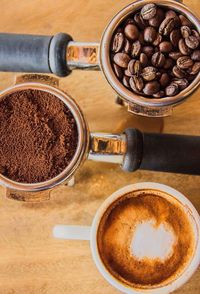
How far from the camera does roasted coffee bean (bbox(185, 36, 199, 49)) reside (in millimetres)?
824

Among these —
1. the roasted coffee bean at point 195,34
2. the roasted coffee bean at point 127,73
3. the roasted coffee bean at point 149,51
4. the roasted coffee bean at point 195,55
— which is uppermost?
the roasted coffee bean at point 195,34

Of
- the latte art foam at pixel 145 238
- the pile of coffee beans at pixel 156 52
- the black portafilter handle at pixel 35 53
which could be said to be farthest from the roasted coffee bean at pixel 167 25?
the latte art foam at pixel 145 238

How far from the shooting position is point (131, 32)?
834 mm

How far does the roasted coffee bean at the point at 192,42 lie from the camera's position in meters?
0.82

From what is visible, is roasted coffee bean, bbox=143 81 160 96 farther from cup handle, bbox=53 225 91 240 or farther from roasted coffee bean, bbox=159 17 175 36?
cup handle, bbox=53 225 91 240

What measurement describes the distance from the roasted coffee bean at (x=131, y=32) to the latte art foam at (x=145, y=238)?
0.28 m

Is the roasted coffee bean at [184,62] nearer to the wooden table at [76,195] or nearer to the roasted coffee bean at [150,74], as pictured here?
the roasted coffee bean at [150,74]

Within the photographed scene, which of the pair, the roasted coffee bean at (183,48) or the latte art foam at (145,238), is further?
the latte art foam at (145,238)

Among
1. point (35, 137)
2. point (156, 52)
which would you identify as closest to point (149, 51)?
point (156, 52)

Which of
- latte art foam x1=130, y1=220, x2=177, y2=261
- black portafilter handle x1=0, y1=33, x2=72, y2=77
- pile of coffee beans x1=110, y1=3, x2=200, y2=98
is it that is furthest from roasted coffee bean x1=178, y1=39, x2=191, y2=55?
latte art foam x1=130, y1=220, x2=177, y2=261

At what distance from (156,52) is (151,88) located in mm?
65

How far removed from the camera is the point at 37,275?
1.03 m

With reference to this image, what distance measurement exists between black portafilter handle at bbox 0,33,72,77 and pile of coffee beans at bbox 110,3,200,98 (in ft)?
0.37

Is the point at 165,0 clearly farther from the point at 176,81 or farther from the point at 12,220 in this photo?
the point at 12,220
